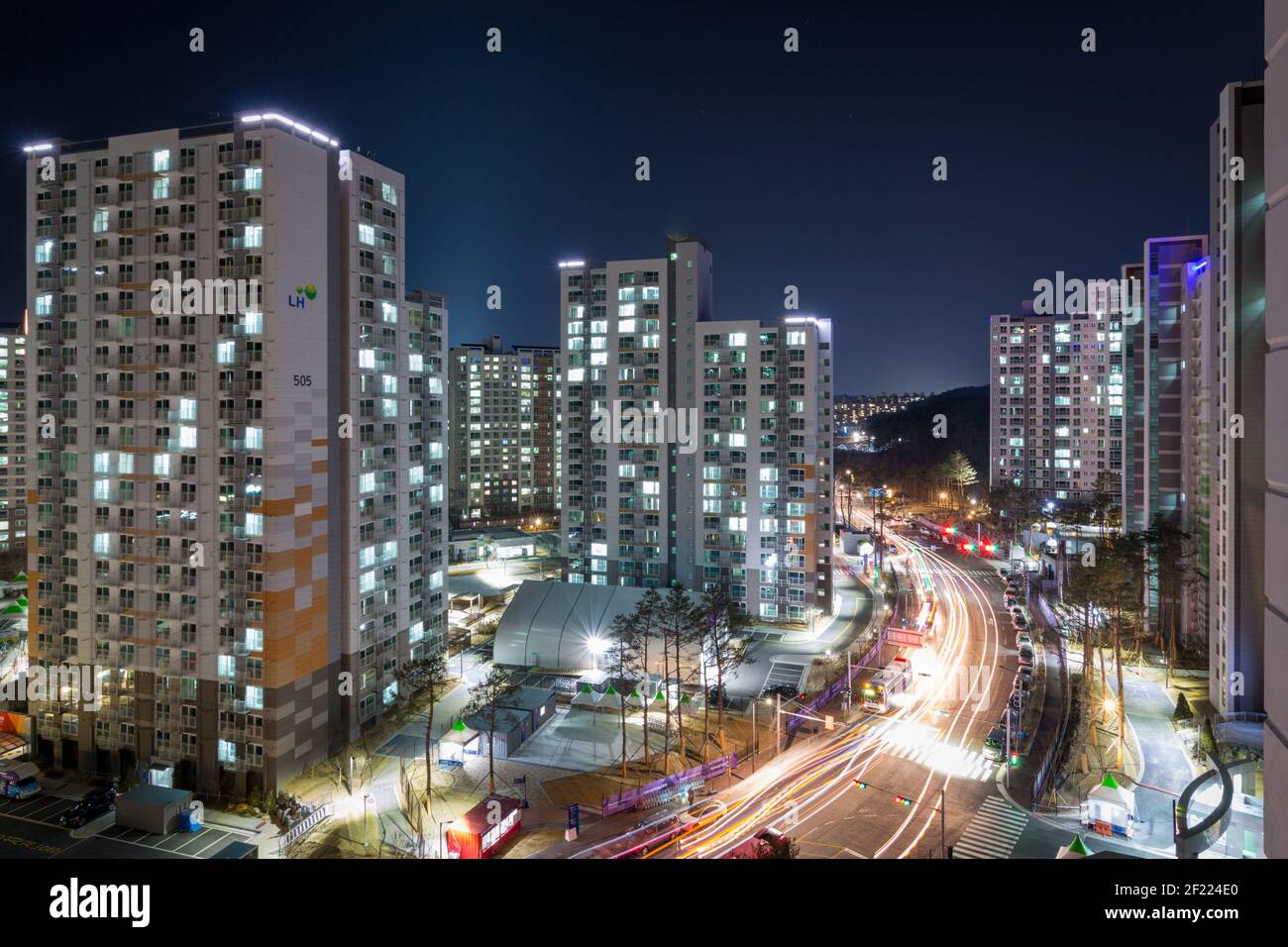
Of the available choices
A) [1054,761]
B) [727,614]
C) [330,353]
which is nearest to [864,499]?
[727,614]

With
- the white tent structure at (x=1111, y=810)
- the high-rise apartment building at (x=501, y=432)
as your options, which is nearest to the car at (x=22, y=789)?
the white tent structure at (x=1111, y=810)

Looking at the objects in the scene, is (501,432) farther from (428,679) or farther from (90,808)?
(90,808)

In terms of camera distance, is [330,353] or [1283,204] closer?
[1283,204]

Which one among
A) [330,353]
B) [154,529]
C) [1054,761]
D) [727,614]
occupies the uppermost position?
[330,353]

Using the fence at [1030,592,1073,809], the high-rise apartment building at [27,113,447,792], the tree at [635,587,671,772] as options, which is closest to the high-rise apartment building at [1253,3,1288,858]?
the fence at [1030,592,1073,809]

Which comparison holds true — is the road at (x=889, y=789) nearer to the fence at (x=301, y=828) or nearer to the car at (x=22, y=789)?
the fence at (x=301, y=828)
